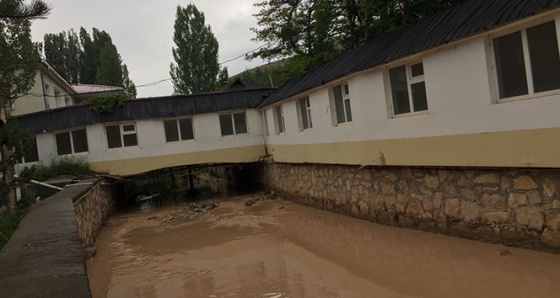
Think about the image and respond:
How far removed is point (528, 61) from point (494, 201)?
223 cm

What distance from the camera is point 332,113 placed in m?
12.1

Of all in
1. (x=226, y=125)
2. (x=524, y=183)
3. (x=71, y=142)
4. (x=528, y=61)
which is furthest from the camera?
(x=226, y=125)

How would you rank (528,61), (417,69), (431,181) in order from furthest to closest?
(417,69), (431,181), (528,61)

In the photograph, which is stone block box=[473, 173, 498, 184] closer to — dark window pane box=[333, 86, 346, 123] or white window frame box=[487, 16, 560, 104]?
white window frame box=[487, 16, 560, 104]

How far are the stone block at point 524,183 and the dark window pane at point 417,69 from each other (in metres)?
2.78

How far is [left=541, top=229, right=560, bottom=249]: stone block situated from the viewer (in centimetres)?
607

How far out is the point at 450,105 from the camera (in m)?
7.70

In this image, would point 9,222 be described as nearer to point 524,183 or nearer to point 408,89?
point 408,89

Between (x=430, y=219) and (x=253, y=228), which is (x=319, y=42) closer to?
(x=253, y=228)

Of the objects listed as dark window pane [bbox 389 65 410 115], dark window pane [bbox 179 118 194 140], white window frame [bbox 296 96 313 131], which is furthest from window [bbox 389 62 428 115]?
dark window pane [bbox 179 118 194 140]

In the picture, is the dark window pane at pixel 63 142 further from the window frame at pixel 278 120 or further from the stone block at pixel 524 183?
the stone block at pixel 524 183

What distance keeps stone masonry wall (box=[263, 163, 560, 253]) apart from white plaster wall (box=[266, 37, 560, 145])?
29.6 inches

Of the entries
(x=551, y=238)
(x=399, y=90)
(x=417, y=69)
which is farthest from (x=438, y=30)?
(x=551, y=238)

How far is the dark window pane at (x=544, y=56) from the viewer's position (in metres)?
5.98
